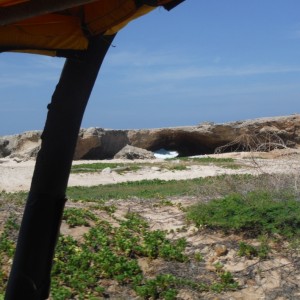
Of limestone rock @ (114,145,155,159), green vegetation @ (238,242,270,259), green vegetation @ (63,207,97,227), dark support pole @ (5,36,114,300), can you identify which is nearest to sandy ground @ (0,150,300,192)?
limestone rock @ (114,145,155,159)

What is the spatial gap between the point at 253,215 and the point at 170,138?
78.1 ft

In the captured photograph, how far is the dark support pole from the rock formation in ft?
74.9

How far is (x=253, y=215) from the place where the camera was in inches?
284

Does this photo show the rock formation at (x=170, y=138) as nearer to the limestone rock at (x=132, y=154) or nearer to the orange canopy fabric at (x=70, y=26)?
the limestone rock at (x=132, y=154)

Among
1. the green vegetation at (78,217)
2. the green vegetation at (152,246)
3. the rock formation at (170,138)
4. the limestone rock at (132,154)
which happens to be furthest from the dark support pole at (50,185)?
A: the limestone rock at (132,154)

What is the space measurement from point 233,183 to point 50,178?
20.8 feet

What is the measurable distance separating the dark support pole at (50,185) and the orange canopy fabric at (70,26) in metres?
0.09

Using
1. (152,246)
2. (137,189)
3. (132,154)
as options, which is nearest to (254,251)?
(152,246)

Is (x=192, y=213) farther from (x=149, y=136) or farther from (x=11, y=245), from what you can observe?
(x=149, y=136)

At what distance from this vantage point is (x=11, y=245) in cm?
664

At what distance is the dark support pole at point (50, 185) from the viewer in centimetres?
315

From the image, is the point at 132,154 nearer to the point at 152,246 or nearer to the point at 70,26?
the point at 152,246

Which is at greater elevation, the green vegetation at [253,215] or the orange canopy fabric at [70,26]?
the orange canopy fabric at [70,26]

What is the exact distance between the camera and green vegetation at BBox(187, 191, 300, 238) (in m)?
6.98
